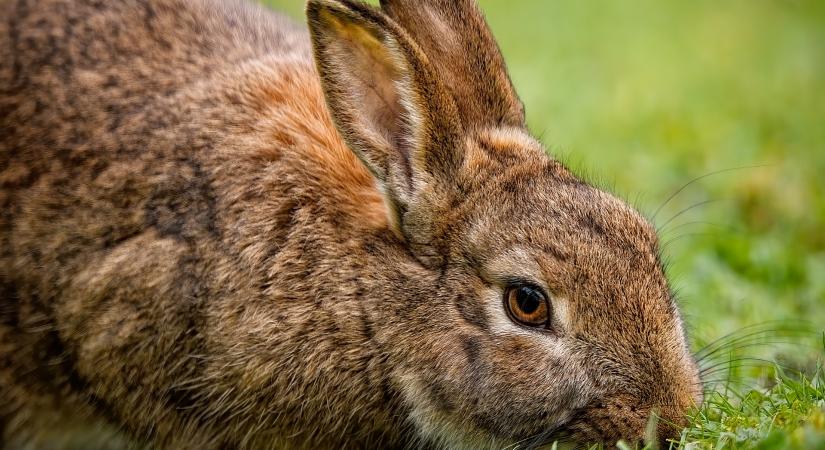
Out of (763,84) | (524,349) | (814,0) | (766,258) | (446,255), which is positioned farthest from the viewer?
(814,0)

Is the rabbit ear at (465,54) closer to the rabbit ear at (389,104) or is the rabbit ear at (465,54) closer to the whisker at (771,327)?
the rabbit ear at (389,104)

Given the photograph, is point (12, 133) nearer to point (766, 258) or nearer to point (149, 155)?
point (149, 155)

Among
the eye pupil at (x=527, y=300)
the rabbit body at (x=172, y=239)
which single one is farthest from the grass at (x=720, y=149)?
the rabbit body at (x=172, y=239)

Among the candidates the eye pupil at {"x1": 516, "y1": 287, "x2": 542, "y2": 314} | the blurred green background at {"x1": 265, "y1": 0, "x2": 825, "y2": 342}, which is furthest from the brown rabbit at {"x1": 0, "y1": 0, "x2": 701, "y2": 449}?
the blurred green background at {"x1": 265, "y1": 0, "x2": 825, "y2": 342}

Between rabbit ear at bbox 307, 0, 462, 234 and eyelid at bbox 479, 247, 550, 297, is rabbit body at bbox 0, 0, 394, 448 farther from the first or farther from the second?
eyelid at bbox 479, 247, 550, 297

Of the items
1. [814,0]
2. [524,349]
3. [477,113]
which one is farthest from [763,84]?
[524,349]

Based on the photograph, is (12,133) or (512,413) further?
(12,133)

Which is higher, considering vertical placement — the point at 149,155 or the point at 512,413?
the point at 149,155
